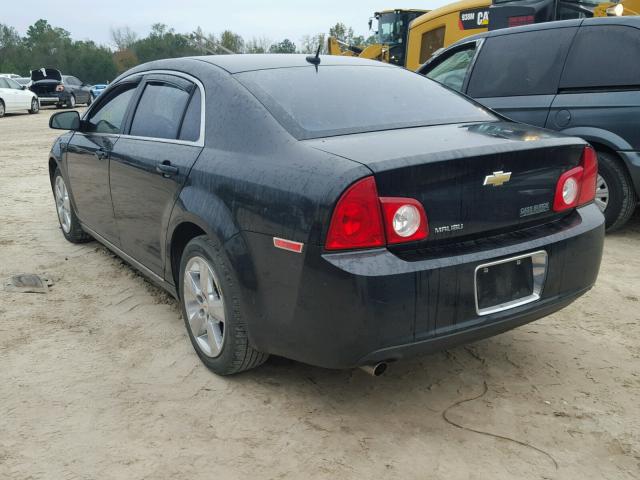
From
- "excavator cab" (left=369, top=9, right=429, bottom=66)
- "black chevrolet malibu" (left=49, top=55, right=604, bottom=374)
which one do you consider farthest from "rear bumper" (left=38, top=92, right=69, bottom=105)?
"black chevrolet malibu" (left=49, top=55, right=604, bottom=374)

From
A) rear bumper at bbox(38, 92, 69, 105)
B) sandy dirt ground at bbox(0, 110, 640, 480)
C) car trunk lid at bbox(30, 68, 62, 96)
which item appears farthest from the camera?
rear bumper at bbox(38, 92, 69, 105)

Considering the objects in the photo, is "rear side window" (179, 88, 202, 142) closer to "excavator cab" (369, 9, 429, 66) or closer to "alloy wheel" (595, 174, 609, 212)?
"alloy wheel" (595, 174, 609, 212)

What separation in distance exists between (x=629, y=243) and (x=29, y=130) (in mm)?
16928

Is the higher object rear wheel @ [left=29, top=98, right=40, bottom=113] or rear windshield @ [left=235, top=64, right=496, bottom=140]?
rear windshield @ [left=235, top=64, right=496, bottom=140]

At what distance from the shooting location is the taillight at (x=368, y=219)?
7.51 ft

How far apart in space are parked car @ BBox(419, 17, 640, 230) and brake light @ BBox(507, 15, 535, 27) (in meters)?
3.37

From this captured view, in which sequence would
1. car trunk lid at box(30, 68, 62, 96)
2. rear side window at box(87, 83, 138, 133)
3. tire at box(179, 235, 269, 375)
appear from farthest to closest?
1. car trunk lid at box(30, 68, 62, 96)
2. rear side window at box(87, 83, 138, 133)
3. tire at box(179, 235, 269, 375)

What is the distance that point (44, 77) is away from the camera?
94.6 ft

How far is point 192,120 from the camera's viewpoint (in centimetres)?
326

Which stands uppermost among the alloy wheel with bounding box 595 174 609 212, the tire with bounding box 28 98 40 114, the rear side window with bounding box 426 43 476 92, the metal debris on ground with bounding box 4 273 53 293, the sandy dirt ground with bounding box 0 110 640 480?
the rear side window with bounding box 426 43 476 92

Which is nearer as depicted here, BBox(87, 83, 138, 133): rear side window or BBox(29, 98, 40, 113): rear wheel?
BBox(87, 83, 138, 133): rear side window

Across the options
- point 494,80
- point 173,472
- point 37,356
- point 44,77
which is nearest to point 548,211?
point 173,472

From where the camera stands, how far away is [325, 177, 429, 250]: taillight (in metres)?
2.29

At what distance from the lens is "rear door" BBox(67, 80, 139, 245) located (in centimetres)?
416
